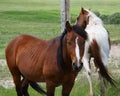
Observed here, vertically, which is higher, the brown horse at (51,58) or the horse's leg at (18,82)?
the brown horse at (51,58)

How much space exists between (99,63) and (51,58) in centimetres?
131

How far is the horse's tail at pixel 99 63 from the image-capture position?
7211mm

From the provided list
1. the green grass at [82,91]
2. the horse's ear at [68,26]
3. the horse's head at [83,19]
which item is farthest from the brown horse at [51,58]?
the green grass at [82,91]

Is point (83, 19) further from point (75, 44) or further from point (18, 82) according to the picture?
point (75, 44)

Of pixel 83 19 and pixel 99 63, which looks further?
pixel 83 19

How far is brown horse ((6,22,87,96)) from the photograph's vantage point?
5.81 meters

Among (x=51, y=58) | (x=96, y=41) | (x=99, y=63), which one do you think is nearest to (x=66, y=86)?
(x=51, y=58)

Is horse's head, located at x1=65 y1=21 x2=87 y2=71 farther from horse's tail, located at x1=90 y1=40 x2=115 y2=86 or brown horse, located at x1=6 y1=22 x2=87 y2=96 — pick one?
horse's tail, located at x1=90 y1=40 x2=115 y2=86

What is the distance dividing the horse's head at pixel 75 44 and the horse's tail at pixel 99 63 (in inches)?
58.6

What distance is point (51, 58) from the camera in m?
6.38

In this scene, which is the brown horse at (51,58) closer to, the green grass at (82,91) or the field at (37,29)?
the green grass at (82,91)

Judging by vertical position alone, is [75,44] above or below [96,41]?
above

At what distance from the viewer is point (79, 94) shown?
332 inches

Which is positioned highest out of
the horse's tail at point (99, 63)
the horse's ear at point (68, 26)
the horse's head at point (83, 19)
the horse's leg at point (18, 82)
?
the horse's ear at point (68, 26)
